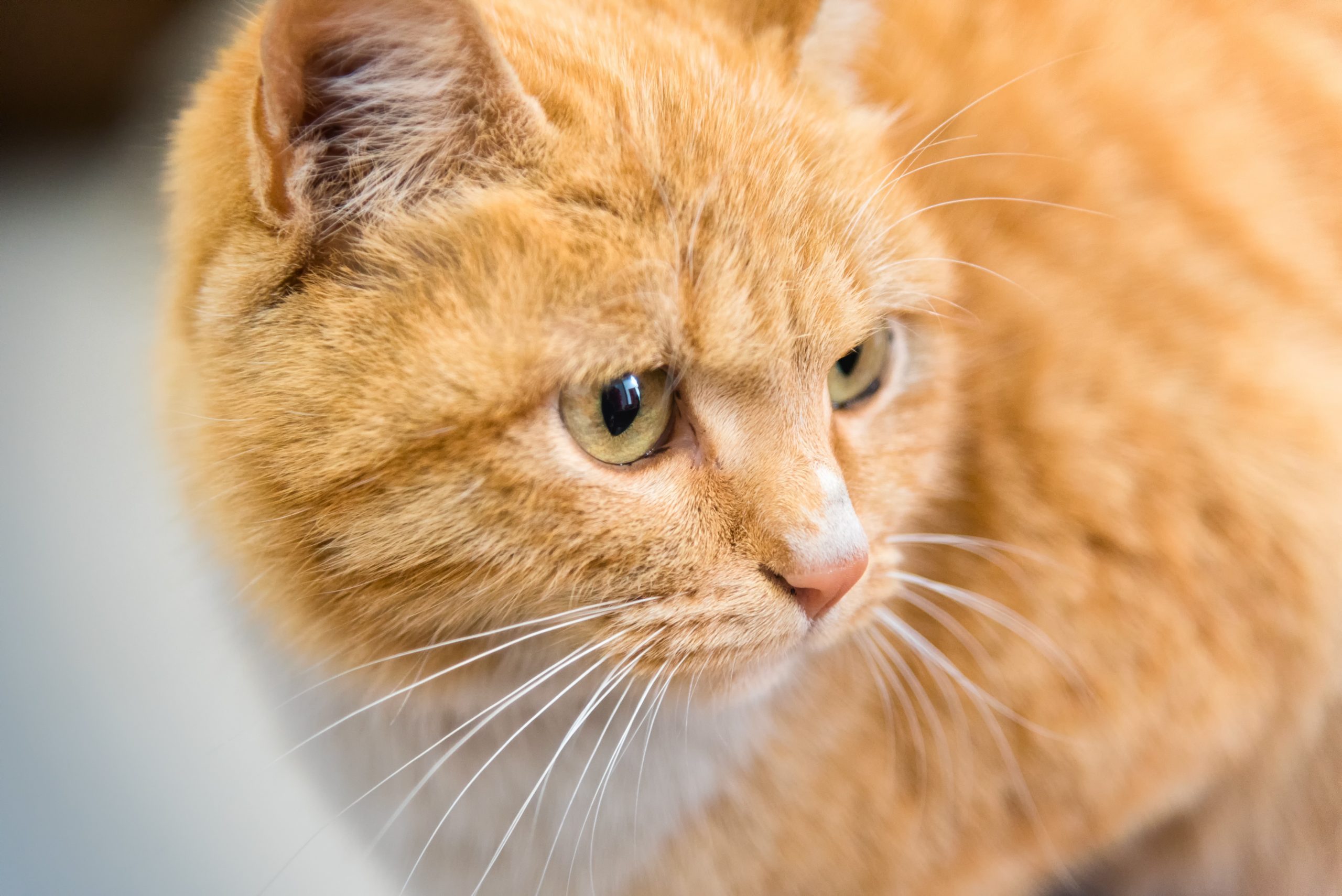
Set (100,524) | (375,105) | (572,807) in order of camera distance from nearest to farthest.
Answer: (375,105), (100,524), (572,807)

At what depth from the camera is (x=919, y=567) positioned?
91cm

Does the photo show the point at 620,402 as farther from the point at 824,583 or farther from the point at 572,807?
the point at 572,807

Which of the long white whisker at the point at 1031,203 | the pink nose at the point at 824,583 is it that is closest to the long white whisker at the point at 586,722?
the pink nose at the point at 824,583

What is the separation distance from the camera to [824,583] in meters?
0.66

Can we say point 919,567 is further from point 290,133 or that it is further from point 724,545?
point 290,133

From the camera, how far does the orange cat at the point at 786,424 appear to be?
0.60 m

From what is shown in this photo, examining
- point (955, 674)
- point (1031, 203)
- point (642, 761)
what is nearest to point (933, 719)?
point (955, 674)

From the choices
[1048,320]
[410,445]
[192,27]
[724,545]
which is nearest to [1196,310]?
[1048,320]

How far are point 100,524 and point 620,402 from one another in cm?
42

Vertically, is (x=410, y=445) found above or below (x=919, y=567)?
above

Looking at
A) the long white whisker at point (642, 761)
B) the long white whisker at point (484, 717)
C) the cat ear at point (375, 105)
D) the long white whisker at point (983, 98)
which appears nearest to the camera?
the cat ear at point (375, 105)

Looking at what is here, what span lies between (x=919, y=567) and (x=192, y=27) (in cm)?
79

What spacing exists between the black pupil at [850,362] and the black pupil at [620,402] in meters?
0.25

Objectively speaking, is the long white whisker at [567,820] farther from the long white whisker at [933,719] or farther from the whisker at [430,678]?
the long white whisker at [933,719]
